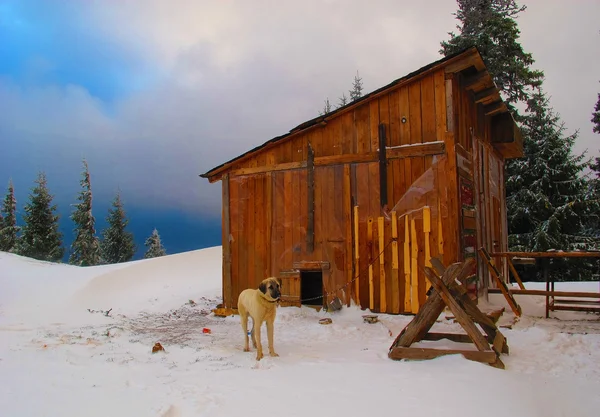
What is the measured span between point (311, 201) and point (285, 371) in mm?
5653

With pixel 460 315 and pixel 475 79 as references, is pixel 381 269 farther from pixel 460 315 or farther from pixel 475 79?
pixel 475 79

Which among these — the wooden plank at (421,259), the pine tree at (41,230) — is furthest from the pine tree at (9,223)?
the wooden plank at (421,259)

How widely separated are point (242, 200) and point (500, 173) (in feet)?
29.6

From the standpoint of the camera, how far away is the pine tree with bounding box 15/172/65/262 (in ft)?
115

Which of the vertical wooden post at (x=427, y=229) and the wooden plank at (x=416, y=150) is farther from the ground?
the wooden plank at (x=416, y=150)

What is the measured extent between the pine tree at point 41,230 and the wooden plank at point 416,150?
34.3 metres

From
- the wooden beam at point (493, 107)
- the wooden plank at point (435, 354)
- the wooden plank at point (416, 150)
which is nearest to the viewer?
the wooden plank at point (435, 354)

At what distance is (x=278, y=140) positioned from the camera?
454 inches

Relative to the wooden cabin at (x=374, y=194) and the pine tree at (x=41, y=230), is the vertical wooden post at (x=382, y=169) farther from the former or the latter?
the pine tree at (x=41, y=230)

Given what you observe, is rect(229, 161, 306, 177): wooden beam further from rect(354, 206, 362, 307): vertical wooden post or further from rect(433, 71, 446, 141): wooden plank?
rect(433, 71, 446, 141): wooden plank

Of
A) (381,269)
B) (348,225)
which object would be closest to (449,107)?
(348,225)

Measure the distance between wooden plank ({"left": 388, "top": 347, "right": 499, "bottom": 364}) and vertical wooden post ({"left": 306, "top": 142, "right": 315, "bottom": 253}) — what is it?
4.81 m

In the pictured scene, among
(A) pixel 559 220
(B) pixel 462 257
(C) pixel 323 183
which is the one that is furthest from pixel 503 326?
(A) pixel 559 220

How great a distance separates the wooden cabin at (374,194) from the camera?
31.6ft
